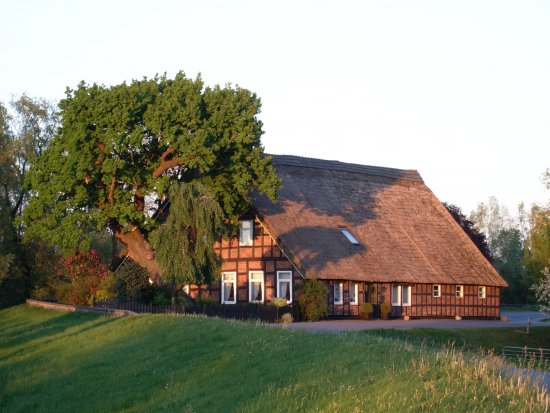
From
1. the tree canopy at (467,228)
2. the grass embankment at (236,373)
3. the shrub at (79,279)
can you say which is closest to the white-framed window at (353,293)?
the shrub at (79,279)

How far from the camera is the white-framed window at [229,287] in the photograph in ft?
146

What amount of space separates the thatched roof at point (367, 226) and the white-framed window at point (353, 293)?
3.59 feet

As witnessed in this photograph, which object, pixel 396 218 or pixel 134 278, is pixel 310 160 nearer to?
pixel 396 218

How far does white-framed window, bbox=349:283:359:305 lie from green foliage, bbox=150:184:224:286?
977cm

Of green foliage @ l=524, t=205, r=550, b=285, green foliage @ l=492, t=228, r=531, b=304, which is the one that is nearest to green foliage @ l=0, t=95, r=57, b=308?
green foliage @ l=524, t=205, r=550, b=285

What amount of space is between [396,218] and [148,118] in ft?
56.7

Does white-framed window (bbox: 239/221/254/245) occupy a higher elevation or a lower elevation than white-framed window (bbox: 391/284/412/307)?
higher

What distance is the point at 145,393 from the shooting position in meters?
18.1

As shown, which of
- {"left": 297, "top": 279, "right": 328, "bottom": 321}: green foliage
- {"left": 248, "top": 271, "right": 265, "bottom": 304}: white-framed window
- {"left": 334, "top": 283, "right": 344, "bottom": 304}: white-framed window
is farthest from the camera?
{"left": 248, "top": 271, "right": 265, "bottom": 304}: white-framed window

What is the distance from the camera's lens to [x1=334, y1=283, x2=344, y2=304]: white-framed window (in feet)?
140

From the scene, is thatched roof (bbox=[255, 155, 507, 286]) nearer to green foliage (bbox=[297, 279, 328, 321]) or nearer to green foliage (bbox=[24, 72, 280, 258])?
green foliage (bbox=[297, 279, 328, 321])

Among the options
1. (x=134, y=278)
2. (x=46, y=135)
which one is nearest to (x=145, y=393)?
(x=134, y=278)

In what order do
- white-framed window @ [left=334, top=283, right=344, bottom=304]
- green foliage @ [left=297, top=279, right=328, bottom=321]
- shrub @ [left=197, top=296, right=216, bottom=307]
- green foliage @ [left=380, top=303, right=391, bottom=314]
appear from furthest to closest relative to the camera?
green foliage @ [left=380, top=303, right=391, bottom=314]
white-framed window @ [left=334, top=283, right=344, bottom=304]
green foliage @ [left=297, top=279, right=328, bottom=321]
shrub @ [left=197, top=296, right=216, bottom=307]

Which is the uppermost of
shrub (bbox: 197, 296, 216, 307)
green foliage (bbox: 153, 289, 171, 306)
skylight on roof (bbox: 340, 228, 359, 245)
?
skylight on roof (bbox: 340, 228, 359, 245)
